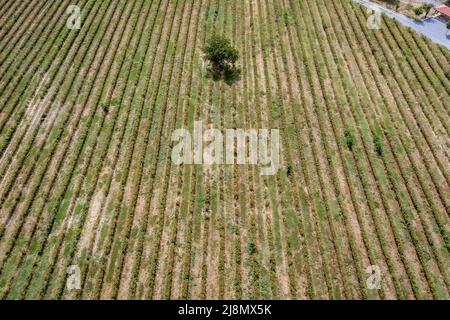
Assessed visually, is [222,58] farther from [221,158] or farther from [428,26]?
[428,26]

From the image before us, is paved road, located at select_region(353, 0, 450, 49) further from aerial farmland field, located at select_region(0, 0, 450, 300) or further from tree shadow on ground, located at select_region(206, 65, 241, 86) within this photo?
tree shadow on ground, located at select_region(206, 65, 241, 86)

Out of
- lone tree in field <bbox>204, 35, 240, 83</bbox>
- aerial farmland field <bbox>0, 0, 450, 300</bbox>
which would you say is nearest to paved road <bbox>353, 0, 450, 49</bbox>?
aerial farmland field <bbox>0, 0, 450, 300</bbox>

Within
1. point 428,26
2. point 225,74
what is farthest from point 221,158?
point 428,26

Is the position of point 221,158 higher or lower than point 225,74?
lower

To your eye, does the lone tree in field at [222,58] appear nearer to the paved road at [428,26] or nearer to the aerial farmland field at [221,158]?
the aerial farmland field at [221,158]

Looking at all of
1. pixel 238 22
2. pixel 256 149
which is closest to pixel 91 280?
pixel 256 149
